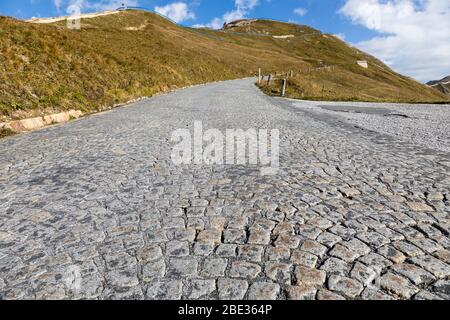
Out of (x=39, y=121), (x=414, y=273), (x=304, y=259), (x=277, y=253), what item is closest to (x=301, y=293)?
(x=304, y=259)

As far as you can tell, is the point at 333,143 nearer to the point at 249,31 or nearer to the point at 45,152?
the point at 45,152

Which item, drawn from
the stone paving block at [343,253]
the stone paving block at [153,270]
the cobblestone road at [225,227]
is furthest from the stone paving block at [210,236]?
the stone paving block at [343,253]

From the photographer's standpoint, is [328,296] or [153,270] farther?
[153,270]

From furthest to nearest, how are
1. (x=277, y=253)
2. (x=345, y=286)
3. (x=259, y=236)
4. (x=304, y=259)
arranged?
(x=259, y=236)
(x=277, y=253)
(x=304, y=259)
(x=345, y=286)

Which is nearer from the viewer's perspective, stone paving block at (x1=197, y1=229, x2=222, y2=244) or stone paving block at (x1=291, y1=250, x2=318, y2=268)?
stone paving block at (x1=291, y1=250, x2=318, y2=268)

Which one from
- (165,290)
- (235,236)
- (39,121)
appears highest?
(39,121)

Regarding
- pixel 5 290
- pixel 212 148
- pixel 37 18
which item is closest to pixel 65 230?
pixel 5 290

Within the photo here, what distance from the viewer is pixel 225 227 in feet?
12.9

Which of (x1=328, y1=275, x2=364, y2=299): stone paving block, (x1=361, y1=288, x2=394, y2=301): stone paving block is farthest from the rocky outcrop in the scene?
(x1=361, y1=288, x2=394, y2=301): stone paving block

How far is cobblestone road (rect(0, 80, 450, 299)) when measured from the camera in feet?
9.53

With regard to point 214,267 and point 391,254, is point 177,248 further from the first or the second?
point 391,254

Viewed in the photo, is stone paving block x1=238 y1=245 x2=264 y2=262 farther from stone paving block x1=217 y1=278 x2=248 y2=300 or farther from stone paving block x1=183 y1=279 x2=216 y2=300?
stone paving block x1=183 y1=279 x2=216 y2=300
